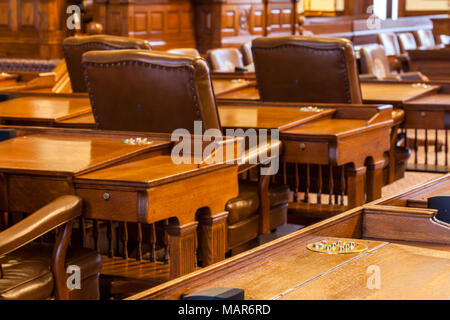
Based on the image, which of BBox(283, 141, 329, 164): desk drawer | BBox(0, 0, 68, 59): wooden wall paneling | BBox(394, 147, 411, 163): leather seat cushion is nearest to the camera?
BBox(283, 141, 329, 164): desk drawer

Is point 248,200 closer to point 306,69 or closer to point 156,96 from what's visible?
point 156,96

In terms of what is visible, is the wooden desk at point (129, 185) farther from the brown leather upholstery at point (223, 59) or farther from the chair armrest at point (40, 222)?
the brown leather upholstery at point (223, 59)

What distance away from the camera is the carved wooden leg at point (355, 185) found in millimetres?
3791

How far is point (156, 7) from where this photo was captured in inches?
403

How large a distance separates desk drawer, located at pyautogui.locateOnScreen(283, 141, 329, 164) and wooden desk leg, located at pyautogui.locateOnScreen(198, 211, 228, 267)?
2.55ft

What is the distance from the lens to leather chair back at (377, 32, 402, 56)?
10933 mm

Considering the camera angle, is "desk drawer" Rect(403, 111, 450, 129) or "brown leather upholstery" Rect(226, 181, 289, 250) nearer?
"brown leather upholstery" Rect(226, 181, 289, 250)

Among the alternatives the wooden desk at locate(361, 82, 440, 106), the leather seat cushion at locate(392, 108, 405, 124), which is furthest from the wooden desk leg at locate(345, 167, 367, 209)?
the wooden desk at locate(361, 82, 440, 106)

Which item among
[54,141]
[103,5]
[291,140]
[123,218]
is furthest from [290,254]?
[103,5]

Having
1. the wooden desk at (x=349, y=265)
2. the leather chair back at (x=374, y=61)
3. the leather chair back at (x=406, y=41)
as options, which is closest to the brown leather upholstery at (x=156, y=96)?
the wooden desk at (x=349, y=265)

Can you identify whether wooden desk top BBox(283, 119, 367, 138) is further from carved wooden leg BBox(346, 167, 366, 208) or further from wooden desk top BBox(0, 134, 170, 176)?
wooden desk top BBox(0, 134, 170, 176)

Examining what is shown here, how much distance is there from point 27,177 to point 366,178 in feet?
6.43

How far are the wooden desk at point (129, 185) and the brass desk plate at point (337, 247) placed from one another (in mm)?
820

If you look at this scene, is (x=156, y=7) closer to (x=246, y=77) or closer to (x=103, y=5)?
(x=103, y=5)
